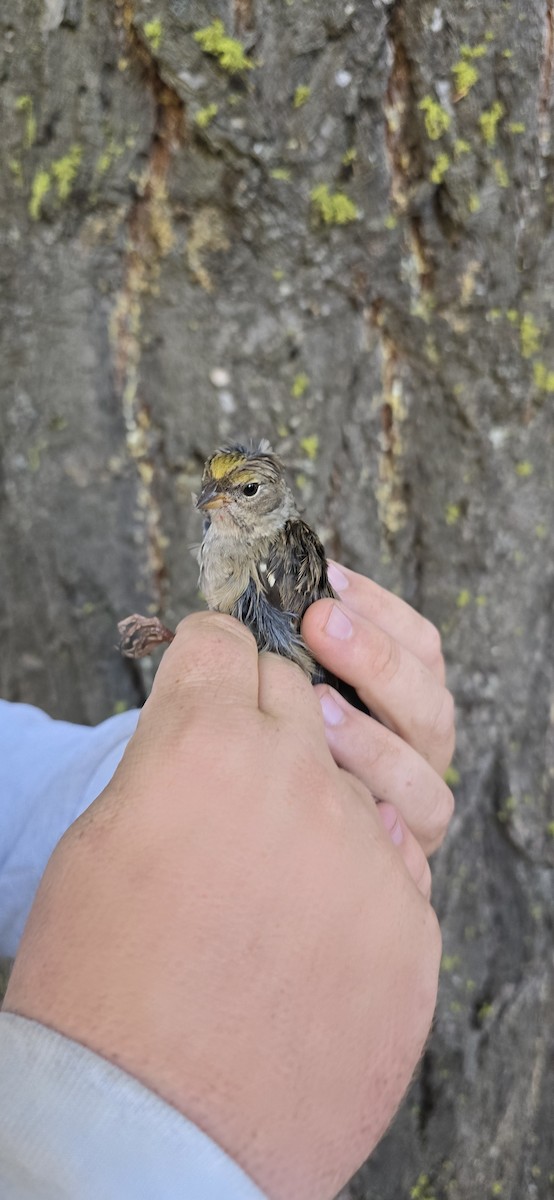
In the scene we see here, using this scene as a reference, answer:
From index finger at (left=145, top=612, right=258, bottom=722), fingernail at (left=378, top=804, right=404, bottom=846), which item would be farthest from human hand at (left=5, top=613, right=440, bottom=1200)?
fingernail at (left=378, top=804, right=404, bottom=846)

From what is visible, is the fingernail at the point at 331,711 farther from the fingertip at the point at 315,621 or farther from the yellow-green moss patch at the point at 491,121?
the yellow-green moss patch at the point at 491,121

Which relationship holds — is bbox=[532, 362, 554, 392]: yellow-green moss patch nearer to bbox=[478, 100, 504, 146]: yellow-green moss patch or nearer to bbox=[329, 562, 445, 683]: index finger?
bbox=[478, 100, 504, 146]: yellow-green moss patch

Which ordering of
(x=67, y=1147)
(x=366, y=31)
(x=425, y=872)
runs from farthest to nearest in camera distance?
(x=366, y=31) → (x=425, y=872) → (x=67, y=1147)

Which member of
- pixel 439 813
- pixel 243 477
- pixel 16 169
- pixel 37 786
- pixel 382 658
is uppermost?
pixel 16 169

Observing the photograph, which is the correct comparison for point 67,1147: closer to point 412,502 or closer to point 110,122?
point 412,502


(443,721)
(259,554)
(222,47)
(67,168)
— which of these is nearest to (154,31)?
(222,47)

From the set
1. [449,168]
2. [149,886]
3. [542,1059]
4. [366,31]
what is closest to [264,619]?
[149,886]

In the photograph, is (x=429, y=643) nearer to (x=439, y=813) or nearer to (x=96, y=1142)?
(x=439, y=813)
